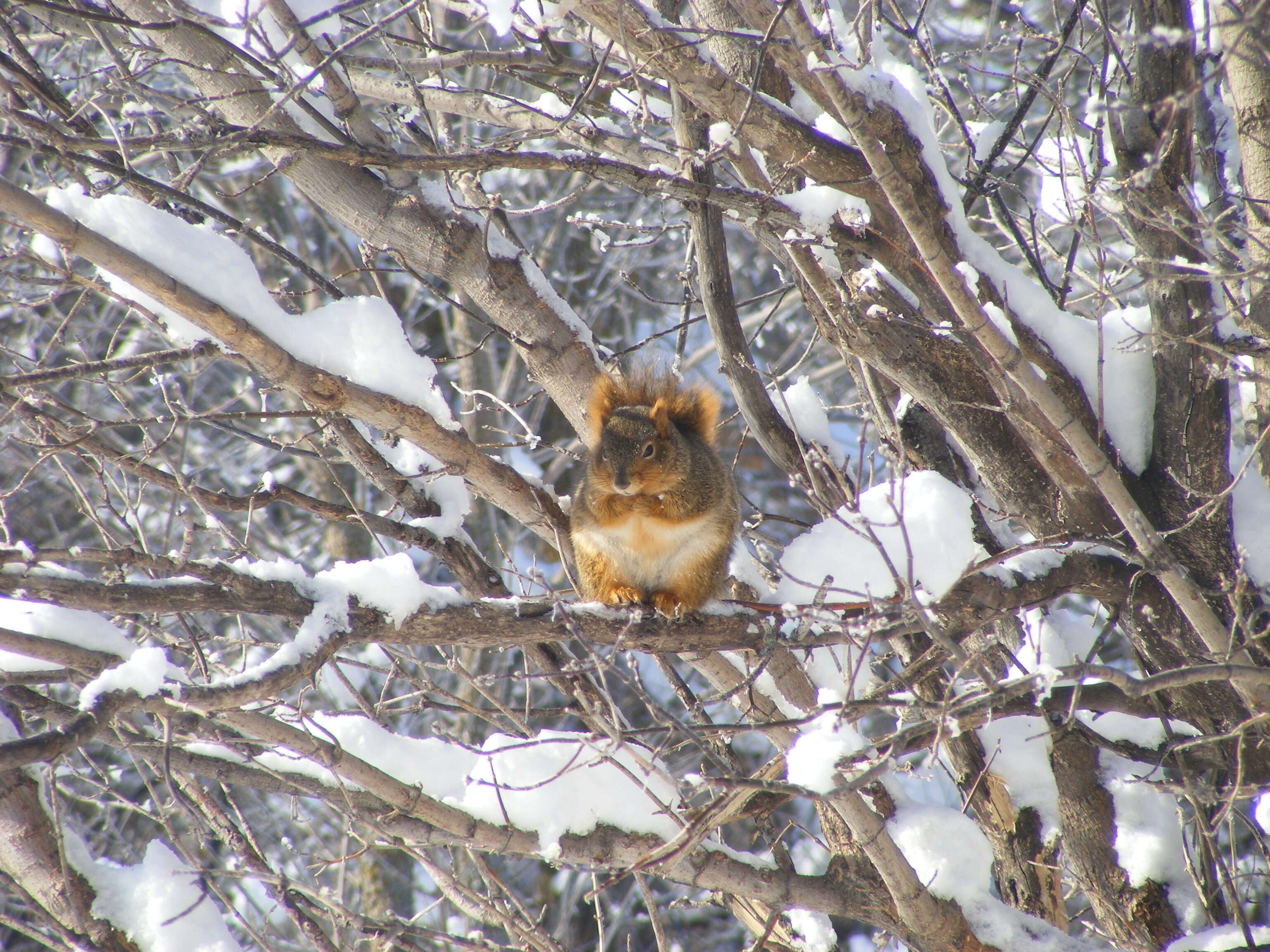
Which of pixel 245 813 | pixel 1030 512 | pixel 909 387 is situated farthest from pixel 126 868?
pixel 245 813

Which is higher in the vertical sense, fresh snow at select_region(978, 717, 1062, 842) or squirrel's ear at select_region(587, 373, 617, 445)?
squirrel's ear at select_region(587, 373, 617, 445)

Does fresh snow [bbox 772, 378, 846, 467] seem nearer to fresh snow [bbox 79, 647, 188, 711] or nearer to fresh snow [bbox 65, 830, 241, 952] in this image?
fresh snow [bbox 79, 647, 188, 711]

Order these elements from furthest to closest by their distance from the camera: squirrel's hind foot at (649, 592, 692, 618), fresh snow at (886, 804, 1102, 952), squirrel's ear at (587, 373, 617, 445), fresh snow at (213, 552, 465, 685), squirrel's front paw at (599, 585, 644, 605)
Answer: squirrel's ear at (587, 373, 617, 445), squirrel's front paw at (599, 585, 644, 605), squirrel's hind foot at (649, 592, 692, 618), fresh snow at (886, 804, 1102, 952), fresh snow at (213, 552, 465, 685)

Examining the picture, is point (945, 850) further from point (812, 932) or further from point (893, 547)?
point (893, 547)

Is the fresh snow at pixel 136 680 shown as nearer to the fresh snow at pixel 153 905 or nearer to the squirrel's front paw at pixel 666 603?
the fresh snow at pixel 153 905

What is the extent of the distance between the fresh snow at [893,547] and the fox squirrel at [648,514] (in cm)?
34

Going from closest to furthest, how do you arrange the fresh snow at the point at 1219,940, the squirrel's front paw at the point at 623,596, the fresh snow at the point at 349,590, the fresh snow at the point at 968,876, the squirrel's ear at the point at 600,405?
the fresh snow at the point at 349,590
the fresh snow at the point at 1219,940
the fresh snow at the point at 968,876
the squirrel's front paw at the point at 623,596
the squirrel's ear at the point at 600,405

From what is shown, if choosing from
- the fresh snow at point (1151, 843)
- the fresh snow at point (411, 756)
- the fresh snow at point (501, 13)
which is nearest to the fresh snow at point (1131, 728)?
the fresh snow at point (1151, 843)

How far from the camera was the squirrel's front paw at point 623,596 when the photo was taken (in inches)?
108

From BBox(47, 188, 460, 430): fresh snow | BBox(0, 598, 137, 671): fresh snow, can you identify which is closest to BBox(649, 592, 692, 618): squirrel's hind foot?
BBox(47, 188, 460, 430): fresh snow

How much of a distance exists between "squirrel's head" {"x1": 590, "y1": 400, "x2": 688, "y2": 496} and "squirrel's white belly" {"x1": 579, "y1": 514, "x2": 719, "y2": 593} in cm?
11

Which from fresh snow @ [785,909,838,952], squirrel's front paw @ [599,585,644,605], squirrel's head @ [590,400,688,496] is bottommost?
fresh snow @ [785,909,838,952]

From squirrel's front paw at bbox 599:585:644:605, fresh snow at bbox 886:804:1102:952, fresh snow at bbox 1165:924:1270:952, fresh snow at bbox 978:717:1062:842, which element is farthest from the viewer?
fresh snow at bbox 978:717:1062:842

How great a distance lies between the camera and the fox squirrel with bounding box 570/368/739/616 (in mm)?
2736
